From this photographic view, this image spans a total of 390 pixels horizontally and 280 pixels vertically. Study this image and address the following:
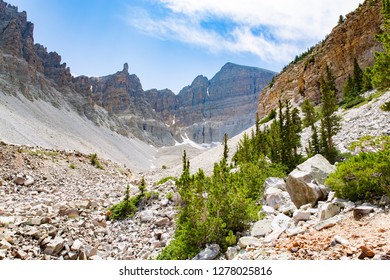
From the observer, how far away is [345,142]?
28.3 meters

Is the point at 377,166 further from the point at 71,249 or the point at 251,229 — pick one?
the point at 71,249

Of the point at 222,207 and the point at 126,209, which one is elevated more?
the point at 222,207

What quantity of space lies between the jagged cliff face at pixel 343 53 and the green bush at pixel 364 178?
5200 centimetres

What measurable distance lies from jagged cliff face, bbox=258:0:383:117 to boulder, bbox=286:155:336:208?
164 ft

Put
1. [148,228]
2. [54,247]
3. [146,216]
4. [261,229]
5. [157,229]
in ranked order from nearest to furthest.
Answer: [261,229] < [54,247] < [157,229] < [148,228] < [146,216]

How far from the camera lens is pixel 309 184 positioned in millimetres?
11969

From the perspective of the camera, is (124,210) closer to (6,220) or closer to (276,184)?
(6,220)

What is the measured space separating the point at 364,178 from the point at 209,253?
602 centimetres

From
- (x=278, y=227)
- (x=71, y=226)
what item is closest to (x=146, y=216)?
(x=71, y=226)

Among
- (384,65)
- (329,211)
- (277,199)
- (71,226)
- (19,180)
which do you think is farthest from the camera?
(19,180)

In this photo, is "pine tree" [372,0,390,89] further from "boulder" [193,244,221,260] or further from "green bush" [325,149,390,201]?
"boulder" [193,244,221,260]

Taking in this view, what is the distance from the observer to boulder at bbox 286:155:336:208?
11812 mm

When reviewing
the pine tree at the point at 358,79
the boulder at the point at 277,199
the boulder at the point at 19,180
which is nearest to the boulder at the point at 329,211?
the boulder at the point at 277,199

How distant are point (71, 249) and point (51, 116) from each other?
351 feet
